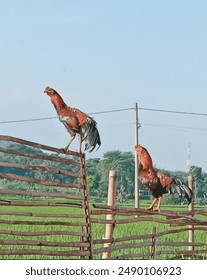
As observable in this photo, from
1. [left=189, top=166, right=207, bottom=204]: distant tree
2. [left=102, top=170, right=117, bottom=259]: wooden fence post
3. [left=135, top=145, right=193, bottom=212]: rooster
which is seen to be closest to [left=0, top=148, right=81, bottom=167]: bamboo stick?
[left=102, top=170, right=117, bottom=259]: wooden fence post

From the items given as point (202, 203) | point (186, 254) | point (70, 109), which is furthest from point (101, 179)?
point (70, 109)

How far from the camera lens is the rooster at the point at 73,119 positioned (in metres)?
5.86

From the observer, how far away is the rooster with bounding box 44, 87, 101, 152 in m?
5.86

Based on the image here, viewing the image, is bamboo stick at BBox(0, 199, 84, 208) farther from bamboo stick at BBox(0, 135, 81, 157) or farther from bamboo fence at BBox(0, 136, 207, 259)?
bamboo stick at BBox(0, 135, 81, 157)

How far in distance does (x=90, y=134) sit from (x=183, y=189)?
184 centimetres

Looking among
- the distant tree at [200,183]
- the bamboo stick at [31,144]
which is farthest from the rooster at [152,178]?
the distant tree at [200,183]

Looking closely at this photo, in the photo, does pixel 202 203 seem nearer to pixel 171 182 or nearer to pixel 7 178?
pixel 171 182

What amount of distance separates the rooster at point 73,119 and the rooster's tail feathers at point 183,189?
1.52 m

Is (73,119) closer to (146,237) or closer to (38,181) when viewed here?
(38,181)

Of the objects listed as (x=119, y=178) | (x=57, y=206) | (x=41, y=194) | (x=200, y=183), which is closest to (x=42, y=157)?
(x=41, y=194)

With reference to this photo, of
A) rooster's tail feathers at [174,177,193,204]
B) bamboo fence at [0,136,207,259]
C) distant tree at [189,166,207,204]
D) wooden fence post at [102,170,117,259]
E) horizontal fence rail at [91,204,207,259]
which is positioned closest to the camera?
bamboo fence at [0,136,207,259]

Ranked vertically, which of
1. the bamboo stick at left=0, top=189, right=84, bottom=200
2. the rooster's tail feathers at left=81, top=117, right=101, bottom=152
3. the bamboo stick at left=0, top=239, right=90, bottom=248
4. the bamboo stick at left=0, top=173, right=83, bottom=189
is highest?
the rooster's tail feathers at left=81, top=117, right=101, bottom=152

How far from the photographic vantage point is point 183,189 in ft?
24.8

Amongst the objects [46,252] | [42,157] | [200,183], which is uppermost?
[200,183]
